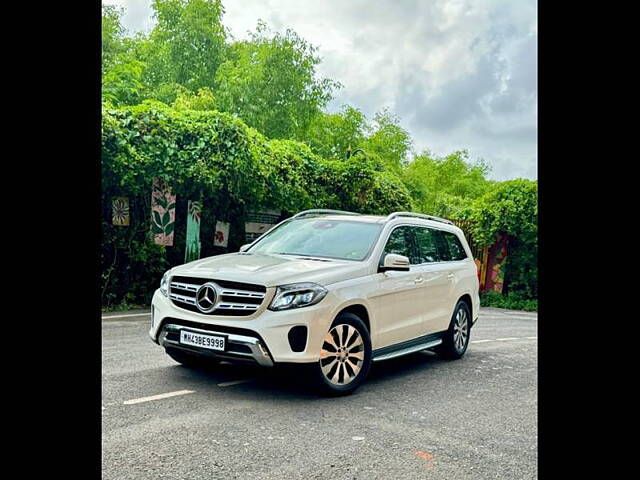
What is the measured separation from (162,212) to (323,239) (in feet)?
19.1

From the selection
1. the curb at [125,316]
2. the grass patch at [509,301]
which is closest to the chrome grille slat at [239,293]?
the curb at [125,316]

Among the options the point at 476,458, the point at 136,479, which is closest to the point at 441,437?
the point at 476,458

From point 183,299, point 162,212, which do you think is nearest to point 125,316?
point 162,212

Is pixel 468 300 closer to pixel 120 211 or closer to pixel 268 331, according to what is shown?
pixel 268 331

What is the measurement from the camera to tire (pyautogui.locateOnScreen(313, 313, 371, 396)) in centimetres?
546

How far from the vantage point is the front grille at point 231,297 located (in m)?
5.30

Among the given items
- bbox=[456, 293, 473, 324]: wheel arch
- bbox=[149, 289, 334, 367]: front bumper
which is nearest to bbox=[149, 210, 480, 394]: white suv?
bbox=[149, 289, 334, 367]: front bumper

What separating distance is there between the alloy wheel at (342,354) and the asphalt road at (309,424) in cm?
21

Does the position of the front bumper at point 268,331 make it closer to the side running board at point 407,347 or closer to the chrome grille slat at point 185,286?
the chrome grille slat at point 185,286
